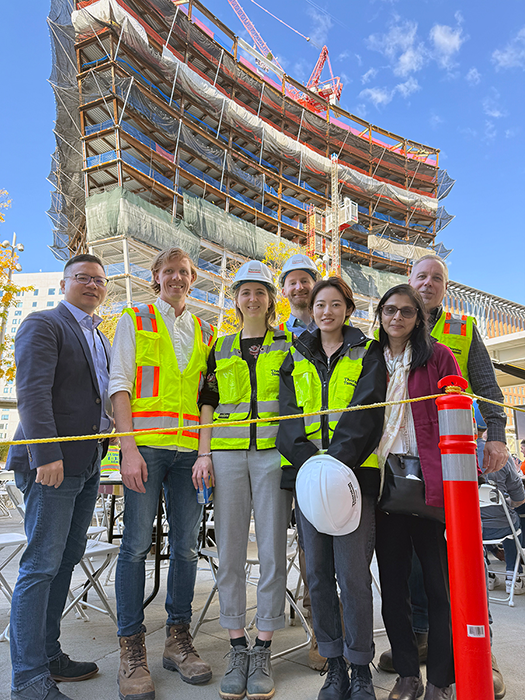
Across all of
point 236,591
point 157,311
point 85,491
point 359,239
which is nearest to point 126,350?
point 157,311

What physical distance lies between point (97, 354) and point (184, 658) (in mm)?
1736

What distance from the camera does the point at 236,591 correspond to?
2391 mm

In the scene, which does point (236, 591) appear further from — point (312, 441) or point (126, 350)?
point (126, 350)

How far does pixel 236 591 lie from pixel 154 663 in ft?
2.38

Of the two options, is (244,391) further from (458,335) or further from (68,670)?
(68,670)

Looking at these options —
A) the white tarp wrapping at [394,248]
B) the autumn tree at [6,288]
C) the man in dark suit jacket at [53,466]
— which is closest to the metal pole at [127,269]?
the autumn tree at [6,288]

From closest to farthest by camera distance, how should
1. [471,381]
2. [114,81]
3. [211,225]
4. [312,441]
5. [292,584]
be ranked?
1. [312,441]
2. [471,381]
3. [292,584]
4. [114,81]
5. [211,225]

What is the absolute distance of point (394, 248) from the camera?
161ft

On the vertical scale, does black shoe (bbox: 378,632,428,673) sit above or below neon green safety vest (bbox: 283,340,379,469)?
below

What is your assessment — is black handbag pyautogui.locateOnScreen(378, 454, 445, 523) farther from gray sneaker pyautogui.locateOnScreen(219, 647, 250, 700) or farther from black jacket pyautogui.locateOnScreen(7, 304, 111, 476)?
black jacket pyautogui.locateOnScreen(7, 304, 111, 476)

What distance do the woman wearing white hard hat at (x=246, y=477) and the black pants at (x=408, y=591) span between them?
548 mm

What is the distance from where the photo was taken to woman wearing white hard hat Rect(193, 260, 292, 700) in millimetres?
2320

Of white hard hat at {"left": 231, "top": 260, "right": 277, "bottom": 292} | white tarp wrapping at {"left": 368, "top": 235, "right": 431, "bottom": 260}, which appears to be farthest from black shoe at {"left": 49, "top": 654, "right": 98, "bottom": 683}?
white tarp wrapping at {"left": 368, "top": 235, "right": 431, "bottom": 260}

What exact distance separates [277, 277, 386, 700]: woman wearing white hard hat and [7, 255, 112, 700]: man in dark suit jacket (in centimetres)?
106
